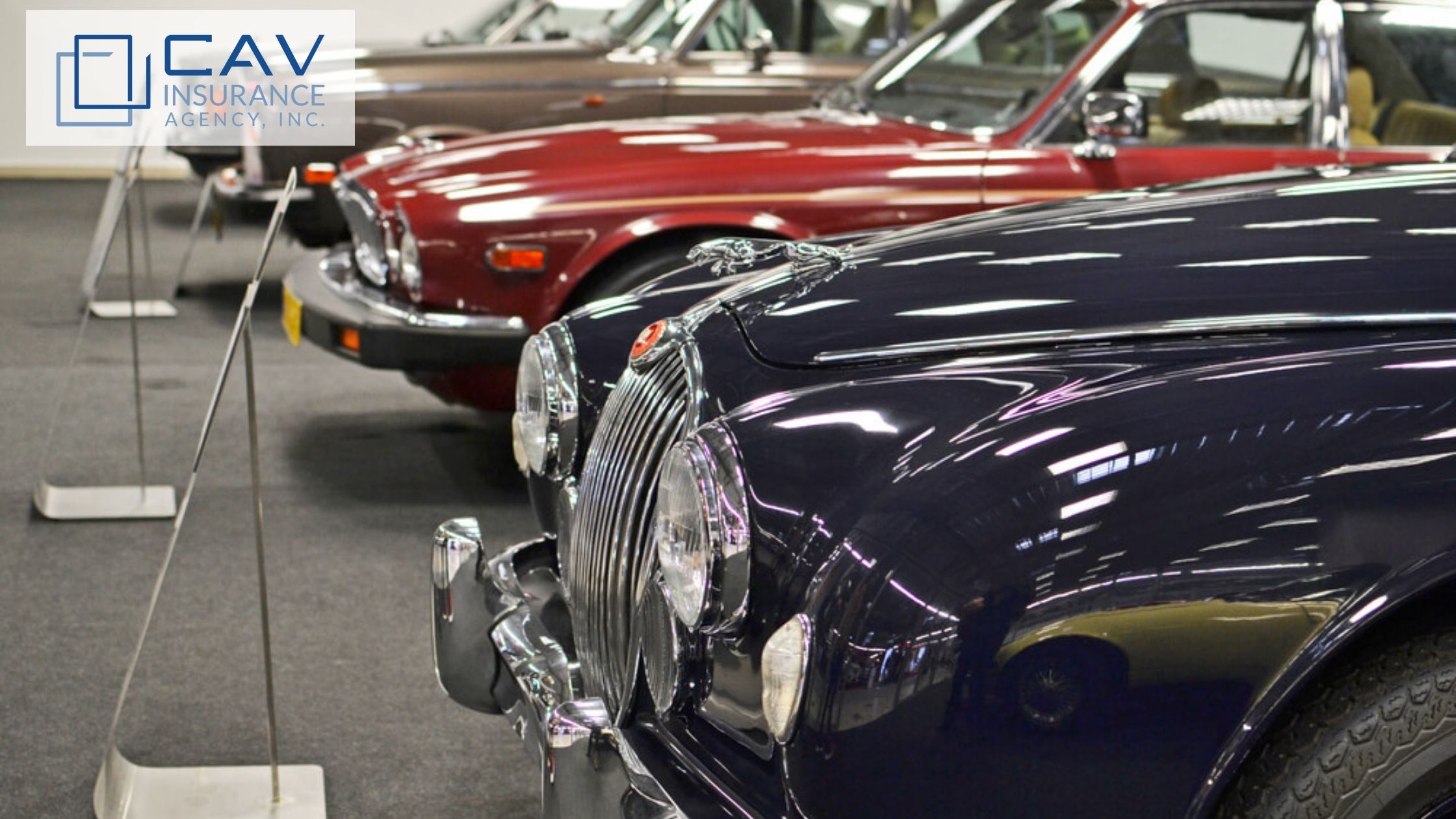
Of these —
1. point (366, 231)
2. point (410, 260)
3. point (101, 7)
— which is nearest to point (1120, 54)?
point (410, 260)

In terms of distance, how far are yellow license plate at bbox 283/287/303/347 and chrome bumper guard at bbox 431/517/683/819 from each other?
1.44m

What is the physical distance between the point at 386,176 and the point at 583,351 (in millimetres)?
2215

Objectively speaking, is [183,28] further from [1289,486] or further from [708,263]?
[1289,486]

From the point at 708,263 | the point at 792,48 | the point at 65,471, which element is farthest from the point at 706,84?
the point at 708,263

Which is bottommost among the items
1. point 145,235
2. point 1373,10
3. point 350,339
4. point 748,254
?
point 145,235

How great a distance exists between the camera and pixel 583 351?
7.98 feet

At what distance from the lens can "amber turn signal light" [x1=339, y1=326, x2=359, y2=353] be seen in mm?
4328

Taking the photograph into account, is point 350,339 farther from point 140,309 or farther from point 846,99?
point 140,309

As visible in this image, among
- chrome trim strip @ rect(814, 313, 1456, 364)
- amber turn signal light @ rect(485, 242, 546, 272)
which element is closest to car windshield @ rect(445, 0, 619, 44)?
amber turn signal light @ rect(485, 242, 546, 272)

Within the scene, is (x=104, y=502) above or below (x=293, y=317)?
below

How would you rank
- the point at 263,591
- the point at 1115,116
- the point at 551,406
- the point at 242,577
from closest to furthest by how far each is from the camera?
the point at 551,406 < the point at 263,591 < the point at 242,577 < the point at 1115,116

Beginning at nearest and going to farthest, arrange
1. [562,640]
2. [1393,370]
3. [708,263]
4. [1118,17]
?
1. [1393,370]
2. [562,640]
3. [708,263]
4. [1118,17]

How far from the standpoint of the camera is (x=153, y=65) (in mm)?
11203

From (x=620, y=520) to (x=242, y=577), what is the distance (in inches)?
82.1
